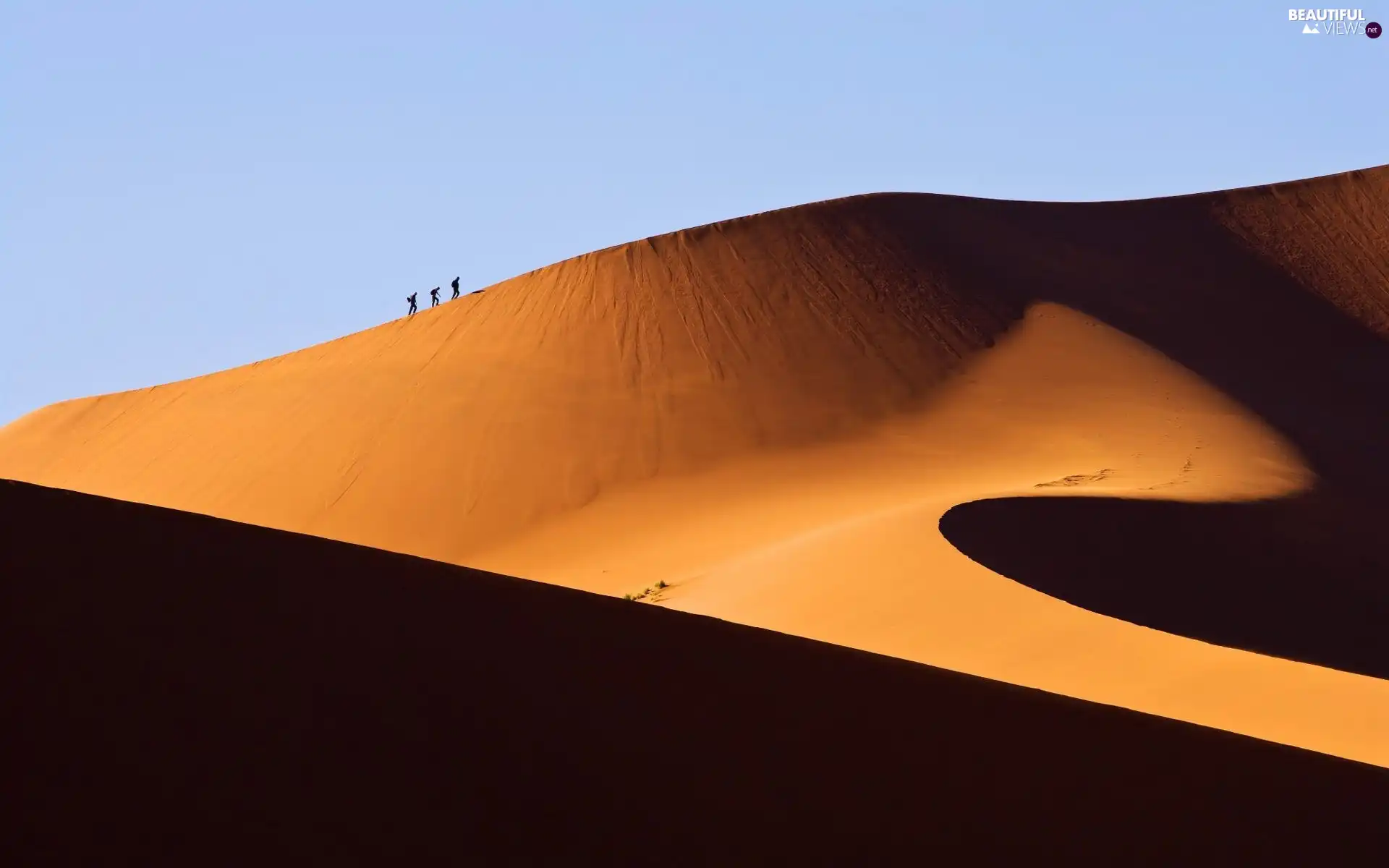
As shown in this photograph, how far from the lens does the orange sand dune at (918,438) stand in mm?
16188

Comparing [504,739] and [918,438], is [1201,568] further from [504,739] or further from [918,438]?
[504,739]

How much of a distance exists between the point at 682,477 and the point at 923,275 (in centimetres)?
1203

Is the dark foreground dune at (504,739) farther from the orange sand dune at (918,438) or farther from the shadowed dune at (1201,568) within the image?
the shadowed dune at (1201,568)

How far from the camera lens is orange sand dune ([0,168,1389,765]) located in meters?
16.2

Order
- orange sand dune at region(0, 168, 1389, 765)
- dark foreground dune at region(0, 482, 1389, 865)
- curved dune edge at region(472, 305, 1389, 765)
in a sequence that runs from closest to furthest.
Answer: dark foreground dune at region(0, 482, 1389, 865) < curved dune edge at region(472, 305, 1389, 765) < orange sand dune at region(0, 168, 1389, 765)

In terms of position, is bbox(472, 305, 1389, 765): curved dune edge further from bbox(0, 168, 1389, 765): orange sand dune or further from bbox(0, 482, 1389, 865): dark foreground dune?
bbox(0, 482, 1389, 865): dark foreground dune

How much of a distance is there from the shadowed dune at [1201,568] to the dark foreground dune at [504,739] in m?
9.93

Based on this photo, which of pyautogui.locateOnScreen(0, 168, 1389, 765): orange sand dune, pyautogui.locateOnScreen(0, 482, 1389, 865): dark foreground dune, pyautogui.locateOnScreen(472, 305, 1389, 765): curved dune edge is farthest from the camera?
pyautogui.locateOnScreen(0, 168, 1389, 765): orange sand dune

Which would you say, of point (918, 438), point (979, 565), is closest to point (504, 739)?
point (979, 565)

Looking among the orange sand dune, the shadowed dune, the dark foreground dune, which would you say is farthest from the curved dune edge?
the dark foreground dune

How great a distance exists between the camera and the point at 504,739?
5246 millimetres

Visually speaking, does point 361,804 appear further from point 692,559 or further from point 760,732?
point 692,559

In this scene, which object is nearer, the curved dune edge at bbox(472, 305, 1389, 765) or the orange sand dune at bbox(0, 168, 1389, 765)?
the curved dune edge at bbox(472, 305, 1389, 765)

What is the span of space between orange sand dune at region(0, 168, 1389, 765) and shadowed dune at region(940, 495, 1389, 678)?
63 mm
